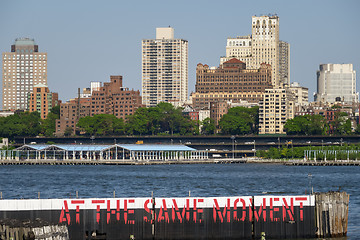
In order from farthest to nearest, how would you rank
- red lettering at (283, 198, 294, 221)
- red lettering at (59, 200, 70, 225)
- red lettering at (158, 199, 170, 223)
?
red lettering at (283, 198, 294, 221) < red lettering at (158, 199, 170, 223) < red lettering at (59, 200, 70, 225)

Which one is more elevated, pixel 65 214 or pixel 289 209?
pixel 289 209

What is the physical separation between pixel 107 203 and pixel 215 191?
51.8 metres

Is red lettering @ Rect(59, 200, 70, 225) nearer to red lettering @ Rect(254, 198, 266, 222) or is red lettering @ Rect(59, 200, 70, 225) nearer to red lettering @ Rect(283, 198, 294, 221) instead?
red lettering @ Rect(254, 198, 266, 222)

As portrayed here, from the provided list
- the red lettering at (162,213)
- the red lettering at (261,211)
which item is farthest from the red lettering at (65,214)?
the red lettering at (261,211)

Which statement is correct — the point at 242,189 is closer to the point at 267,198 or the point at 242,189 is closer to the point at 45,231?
the point at 267,198

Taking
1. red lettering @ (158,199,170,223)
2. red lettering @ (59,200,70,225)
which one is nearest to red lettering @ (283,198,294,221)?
red lettering @ (158,199,170,223)

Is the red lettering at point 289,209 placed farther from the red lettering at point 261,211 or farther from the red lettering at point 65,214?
the red lettering at point 65,214

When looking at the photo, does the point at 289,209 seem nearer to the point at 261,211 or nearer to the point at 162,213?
the point at 261,211

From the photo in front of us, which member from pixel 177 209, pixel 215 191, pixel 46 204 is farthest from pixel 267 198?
pixel 215 191

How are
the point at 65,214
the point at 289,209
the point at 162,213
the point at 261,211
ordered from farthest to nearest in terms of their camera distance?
the point at 289,209, the point at 261,211, the point at 162,213, the point at 65,214

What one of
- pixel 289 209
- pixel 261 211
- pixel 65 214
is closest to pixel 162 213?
pixel 65 214

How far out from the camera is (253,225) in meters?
48.6

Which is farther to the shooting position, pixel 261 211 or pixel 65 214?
pixel 261 211

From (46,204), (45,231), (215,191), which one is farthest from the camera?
(215,191)
